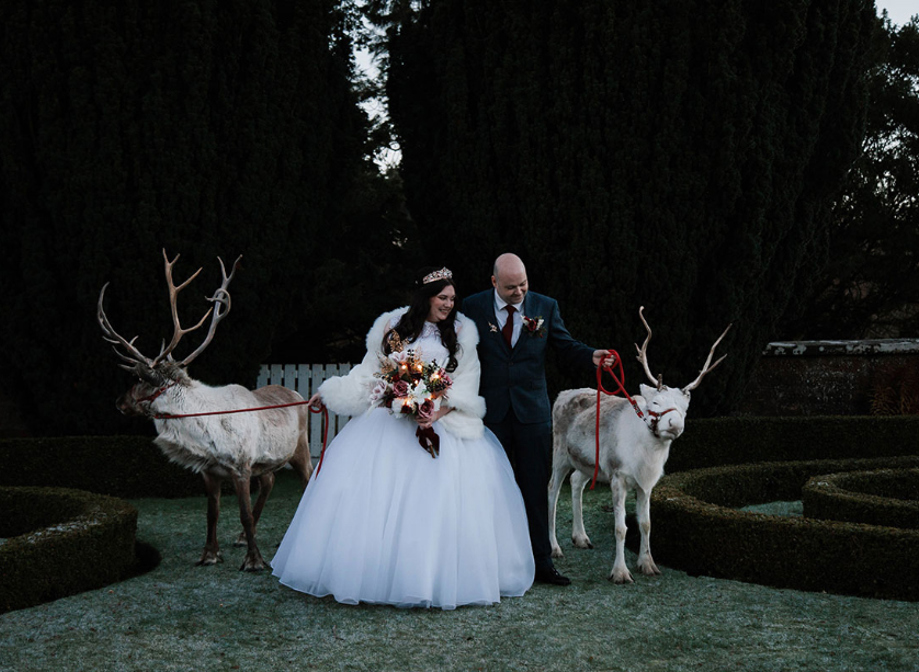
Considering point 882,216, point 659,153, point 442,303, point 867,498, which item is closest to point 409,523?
point 442,303

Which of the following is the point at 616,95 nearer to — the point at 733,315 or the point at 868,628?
the point at 733,315

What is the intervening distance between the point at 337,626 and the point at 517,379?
6.02 ft

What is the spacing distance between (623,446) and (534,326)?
3.88 feet

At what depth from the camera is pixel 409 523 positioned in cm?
492

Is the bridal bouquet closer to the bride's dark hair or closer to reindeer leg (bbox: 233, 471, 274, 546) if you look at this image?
the bride's dark hair

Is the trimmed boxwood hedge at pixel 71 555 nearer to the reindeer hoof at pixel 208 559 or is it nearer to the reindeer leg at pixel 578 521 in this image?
the reindeer hoof at pixel 208 559

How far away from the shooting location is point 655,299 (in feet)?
34.1

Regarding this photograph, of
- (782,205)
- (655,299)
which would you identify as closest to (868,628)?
(655,299)

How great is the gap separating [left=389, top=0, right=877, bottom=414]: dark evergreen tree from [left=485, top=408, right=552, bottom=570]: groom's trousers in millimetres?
4892

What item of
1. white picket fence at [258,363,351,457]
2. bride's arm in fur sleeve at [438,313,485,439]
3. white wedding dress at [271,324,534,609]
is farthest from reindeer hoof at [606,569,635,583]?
white picket fence at [258,363,351,457]

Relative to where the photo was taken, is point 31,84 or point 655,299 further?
point 655,299

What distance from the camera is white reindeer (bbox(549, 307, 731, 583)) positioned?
5.63m

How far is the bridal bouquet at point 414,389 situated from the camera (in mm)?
5098

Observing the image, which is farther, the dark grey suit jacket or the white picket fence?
the white picket fence
